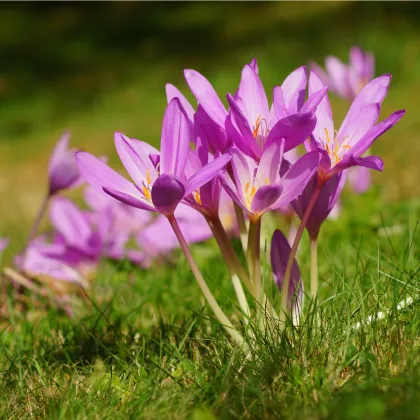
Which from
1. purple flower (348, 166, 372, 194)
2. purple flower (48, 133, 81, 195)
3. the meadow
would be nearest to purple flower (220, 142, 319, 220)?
the meadow

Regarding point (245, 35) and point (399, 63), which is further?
point (245, 35)

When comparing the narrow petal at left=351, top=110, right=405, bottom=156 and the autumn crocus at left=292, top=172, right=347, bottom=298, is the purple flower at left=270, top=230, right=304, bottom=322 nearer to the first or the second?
the autumn crocus at left=292, top=172, right=347, bottom=298

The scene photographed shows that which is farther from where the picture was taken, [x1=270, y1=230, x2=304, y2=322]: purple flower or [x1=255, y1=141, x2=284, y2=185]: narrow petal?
[x1=270, y1=230, x2=304, y2=322]: purple flower

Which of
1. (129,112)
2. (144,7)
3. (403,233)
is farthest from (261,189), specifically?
(144,7)

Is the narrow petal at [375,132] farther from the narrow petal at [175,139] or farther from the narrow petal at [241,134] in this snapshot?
the narrow petal at [175,139]

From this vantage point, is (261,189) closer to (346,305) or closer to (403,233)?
(346,305)

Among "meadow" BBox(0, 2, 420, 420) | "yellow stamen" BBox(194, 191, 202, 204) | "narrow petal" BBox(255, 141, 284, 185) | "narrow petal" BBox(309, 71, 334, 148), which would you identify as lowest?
"meadow" BBox(0, 2, 420, 420)
